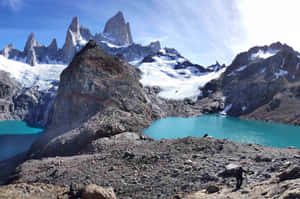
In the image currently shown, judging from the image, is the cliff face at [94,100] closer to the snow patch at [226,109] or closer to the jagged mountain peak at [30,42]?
the snow patch at [226,109]

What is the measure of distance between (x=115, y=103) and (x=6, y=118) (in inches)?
2775

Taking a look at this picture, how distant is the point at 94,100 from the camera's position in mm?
37938

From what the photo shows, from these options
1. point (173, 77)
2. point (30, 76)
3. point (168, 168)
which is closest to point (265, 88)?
point (173, 77)

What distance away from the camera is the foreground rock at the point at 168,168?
1159cm

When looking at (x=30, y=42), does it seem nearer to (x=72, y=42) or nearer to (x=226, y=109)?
(x=72, y=42)

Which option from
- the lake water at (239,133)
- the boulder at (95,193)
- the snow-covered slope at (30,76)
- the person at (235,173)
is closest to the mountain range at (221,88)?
the snow-covered slope at (30,76)

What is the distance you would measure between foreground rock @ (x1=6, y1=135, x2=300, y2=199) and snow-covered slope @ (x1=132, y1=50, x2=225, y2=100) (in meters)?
77.4

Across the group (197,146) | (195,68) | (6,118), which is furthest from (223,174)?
(195,68)

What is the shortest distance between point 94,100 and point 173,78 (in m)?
100

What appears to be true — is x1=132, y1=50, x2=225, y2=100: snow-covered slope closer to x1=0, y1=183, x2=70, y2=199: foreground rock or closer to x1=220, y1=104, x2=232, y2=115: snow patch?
x1=220, y1=104, x2=232, y2=115: snow patch

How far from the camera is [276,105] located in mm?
68000

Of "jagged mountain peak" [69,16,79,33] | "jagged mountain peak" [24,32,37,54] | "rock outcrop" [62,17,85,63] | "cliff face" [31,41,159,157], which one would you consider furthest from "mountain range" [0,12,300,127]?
"jagged mountain peak" [69,16,79,33]

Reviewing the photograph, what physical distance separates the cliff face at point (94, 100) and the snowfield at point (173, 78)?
5300 cm

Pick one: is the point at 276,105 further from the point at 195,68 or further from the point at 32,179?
the point at 195,68
